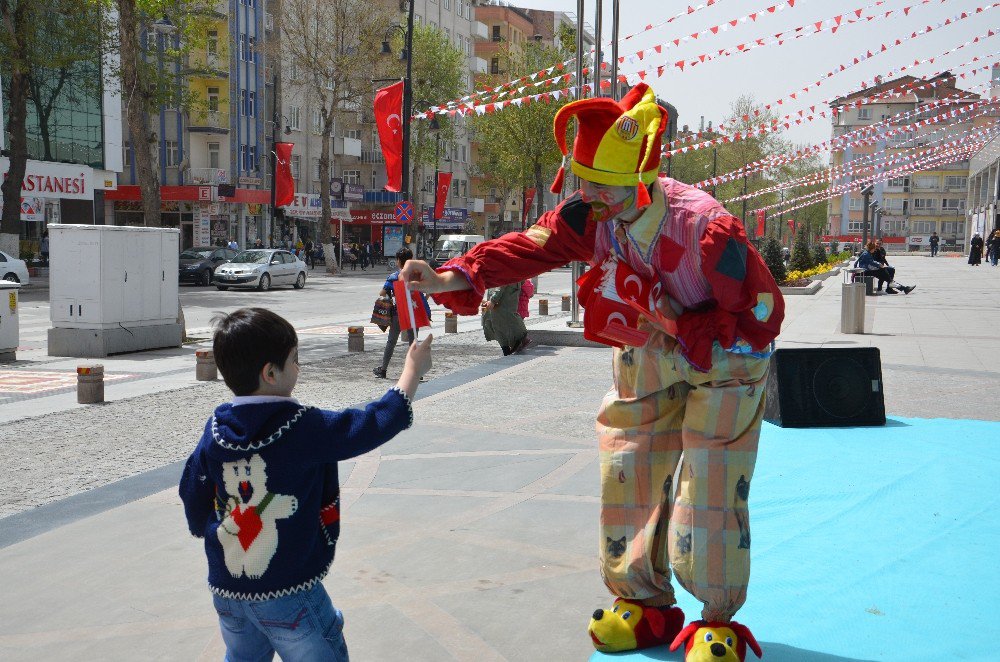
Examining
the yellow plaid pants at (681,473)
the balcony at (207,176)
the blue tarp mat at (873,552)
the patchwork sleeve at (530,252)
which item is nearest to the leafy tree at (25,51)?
the balcony at (207,176)

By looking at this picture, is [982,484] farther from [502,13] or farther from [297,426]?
[502,13]

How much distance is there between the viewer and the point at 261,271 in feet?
97.8

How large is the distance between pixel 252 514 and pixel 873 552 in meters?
2.95

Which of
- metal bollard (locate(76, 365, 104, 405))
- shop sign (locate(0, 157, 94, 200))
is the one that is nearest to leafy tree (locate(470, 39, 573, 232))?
shop sign (locate(0, 157, 94, 200))

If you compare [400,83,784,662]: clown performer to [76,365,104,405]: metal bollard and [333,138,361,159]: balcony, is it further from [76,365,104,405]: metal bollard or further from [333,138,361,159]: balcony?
[333,138,361,159]: balcony

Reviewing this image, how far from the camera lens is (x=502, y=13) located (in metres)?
79.5

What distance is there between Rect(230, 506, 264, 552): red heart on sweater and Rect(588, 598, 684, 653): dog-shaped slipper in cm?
138

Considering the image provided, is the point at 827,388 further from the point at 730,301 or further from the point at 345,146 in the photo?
the point at 345,146

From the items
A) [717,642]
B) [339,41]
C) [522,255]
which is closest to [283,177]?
Result: [339,41]

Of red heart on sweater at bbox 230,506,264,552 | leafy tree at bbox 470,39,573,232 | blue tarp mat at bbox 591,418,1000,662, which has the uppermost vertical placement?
leafy tree at bbox 470,39,573,232

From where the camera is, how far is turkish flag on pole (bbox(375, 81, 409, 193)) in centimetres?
2139

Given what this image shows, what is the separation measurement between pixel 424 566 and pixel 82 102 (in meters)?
37.0

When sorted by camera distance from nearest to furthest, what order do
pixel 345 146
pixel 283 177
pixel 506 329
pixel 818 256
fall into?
pixel 506 329 < pixel 818 256 < pixel 283 177 < pixel 345 146

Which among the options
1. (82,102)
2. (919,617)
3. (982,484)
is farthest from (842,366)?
(82,102)
